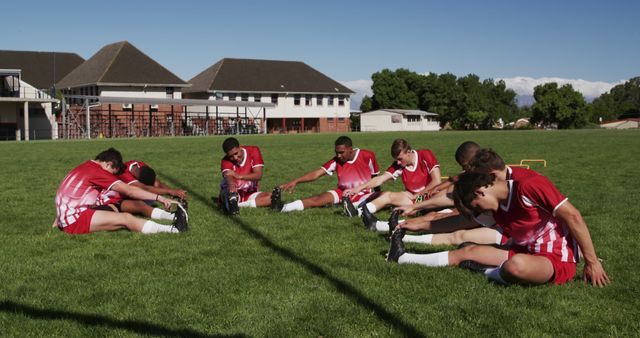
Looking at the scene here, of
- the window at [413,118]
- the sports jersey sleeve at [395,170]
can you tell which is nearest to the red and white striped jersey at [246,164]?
the sports jersey sleeve at [395,170]

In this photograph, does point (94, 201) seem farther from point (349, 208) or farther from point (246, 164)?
point (349, 208)

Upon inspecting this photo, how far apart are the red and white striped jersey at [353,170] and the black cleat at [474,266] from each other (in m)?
4.84

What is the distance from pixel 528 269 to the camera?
20.5 feet

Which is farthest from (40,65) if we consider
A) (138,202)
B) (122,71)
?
(138,202)

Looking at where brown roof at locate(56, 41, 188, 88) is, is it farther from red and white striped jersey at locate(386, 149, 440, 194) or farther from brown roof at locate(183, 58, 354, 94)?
red and white striped jersey at locate(386, 149, 440, 194)

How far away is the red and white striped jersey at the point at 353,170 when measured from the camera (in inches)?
467

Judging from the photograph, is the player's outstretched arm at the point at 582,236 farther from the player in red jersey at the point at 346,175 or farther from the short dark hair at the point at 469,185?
the player in red jersey at the point at 346,175

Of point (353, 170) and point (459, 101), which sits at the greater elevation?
point (459, 101)

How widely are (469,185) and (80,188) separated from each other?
5.78m

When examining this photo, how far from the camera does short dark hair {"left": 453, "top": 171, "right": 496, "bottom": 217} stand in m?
6.05

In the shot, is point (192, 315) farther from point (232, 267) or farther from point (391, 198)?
point (391, 198)

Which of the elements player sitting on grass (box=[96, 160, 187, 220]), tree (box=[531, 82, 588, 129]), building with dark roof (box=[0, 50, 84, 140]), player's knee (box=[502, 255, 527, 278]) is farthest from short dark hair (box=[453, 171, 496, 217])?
tree (box=[531, 82, 588, 129])

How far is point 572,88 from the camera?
11612cm

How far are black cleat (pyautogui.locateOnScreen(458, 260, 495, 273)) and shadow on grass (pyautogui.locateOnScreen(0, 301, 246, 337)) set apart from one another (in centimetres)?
299
